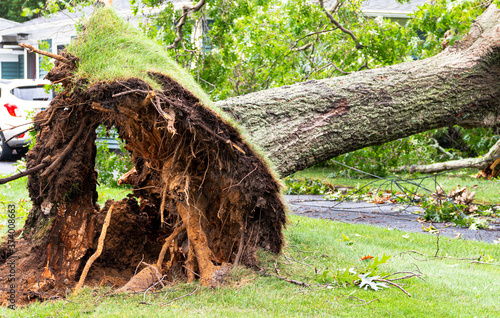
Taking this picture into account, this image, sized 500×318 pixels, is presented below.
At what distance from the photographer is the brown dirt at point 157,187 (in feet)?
11.0

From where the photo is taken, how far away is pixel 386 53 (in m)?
8.38

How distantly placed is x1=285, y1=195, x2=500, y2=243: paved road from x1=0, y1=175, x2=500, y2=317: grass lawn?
167cm

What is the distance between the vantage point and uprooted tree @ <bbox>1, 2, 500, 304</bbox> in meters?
3.37

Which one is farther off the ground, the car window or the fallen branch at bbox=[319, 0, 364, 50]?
the fallen branch at bbox=[319, 0, 364, 50]

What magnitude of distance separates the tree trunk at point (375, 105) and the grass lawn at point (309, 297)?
100 cm

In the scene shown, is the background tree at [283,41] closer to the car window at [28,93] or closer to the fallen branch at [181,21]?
the fallen branch at [181,21]

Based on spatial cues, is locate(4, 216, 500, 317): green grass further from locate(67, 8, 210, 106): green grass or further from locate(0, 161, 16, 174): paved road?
locate(0, 161, 16, 174): paved road

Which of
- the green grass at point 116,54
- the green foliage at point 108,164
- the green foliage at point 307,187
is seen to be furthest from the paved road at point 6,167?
the green grass at point 116,54

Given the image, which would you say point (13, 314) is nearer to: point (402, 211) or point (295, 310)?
point (295, 310)

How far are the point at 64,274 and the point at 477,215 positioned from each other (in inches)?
244

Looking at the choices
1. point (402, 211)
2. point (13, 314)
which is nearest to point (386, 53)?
point (402, 211)

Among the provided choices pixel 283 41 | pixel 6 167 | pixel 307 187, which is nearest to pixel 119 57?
pixel 283 41

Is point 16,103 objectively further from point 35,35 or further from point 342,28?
point 35,35

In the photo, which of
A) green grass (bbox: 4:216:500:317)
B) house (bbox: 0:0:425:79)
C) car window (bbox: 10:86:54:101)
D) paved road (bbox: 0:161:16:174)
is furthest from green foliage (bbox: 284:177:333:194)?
house (bbox: 0:0:425:79)
